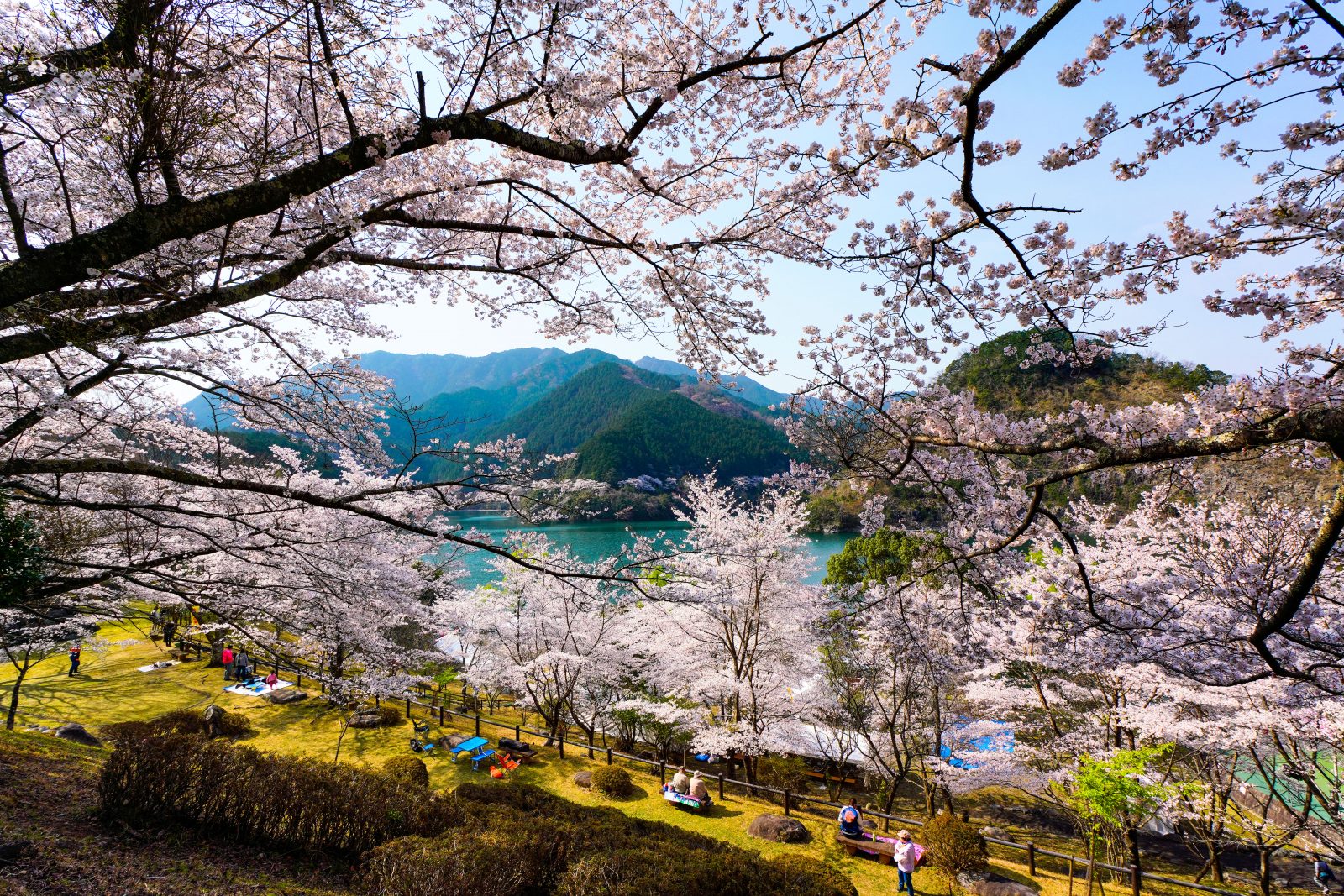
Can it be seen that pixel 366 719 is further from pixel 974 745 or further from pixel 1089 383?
pixel 1089 383

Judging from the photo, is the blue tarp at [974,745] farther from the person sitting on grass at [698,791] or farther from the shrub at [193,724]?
the shrub at [193,724]

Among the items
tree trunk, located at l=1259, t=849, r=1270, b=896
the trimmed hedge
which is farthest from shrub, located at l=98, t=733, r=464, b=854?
tree trunk, located at l=1259, t=849, r=1270, b=896

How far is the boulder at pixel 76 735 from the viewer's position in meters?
9.67

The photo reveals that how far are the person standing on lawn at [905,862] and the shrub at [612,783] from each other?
4.78m

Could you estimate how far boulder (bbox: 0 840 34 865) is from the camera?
3.27 metres

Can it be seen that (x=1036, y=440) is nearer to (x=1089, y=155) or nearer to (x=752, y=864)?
(x=1089, y=155)

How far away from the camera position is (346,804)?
4996mm

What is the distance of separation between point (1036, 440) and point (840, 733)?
1075 centimetres

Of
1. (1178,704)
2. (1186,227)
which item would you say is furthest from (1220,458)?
(1178,704)

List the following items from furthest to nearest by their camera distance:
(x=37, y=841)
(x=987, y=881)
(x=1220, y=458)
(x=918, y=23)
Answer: (x=987, y=881)
(x=37, y=841)
(x=918, y=23)
(x=1220, y=458)

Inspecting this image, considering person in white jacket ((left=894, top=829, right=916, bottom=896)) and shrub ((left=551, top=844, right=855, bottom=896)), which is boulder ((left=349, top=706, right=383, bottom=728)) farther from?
person in white jacket ((left=894, top=829, right=916, bottom=896))

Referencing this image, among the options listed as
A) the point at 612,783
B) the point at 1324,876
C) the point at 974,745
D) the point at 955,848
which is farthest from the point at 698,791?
the point at 1324,876

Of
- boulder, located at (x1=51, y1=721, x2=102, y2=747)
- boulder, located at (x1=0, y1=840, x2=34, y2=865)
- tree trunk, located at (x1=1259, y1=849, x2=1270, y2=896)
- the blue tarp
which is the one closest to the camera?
boulder, located at (x1=0, y1=840, x2=34, y2=865)

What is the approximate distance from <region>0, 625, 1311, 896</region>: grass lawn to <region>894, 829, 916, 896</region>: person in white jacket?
255 mm
